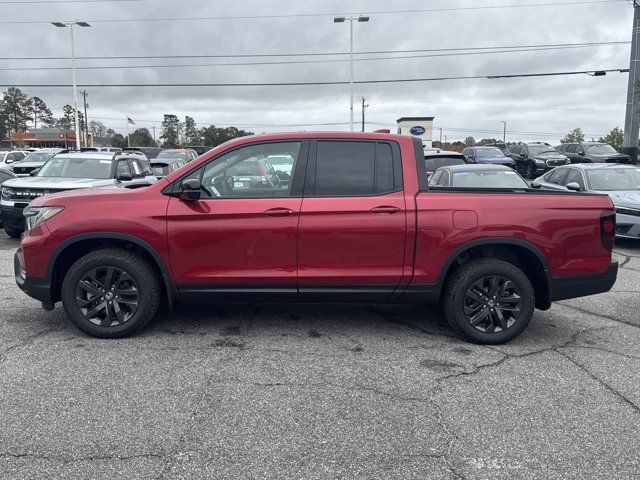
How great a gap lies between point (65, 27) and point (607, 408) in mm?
38063

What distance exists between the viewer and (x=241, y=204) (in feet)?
15.8

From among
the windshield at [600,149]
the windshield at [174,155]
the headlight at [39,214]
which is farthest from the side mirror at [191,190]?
the windshield at [600,149]

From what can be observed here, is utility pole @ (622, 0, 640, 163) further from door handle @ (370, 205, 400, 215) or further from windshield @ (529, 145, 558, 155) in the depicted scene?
door handle @ (370, 205, 400, 215)

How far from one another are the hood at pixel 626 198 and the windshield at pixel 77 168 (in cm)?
961

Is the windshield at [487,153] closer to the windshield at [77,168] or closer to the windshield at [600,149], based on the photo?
the windshield at [600,149]

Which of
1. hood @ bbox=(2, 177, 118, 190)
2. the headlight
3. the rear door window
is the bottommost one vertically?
the headlight

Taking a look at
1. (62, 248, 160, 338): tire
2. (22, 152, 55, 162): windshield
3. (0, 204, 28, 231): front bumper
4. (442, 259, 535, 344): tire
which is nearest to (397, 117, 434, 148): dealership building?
(22, 152, 55, 162): windshield

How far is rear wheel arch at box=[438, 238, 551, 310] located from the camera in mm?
4816

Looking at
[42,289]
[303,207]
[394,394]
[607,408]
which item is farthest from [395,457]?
[42,289]

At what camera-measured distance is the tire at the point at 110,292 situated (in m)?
4.90

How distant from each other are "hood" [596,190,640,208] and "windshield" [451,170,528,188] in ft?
5.22

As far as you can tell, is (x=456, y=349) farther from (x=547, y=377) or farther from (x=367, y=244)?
(x=367, y=244)

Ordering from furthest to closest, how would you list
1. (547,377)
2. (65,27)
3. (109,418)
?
(65,27) → (547,377) → (109,418)

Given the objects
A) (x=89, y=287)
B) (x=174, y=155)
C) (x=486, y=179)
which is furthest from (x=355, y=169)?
(x=174, y=155)
